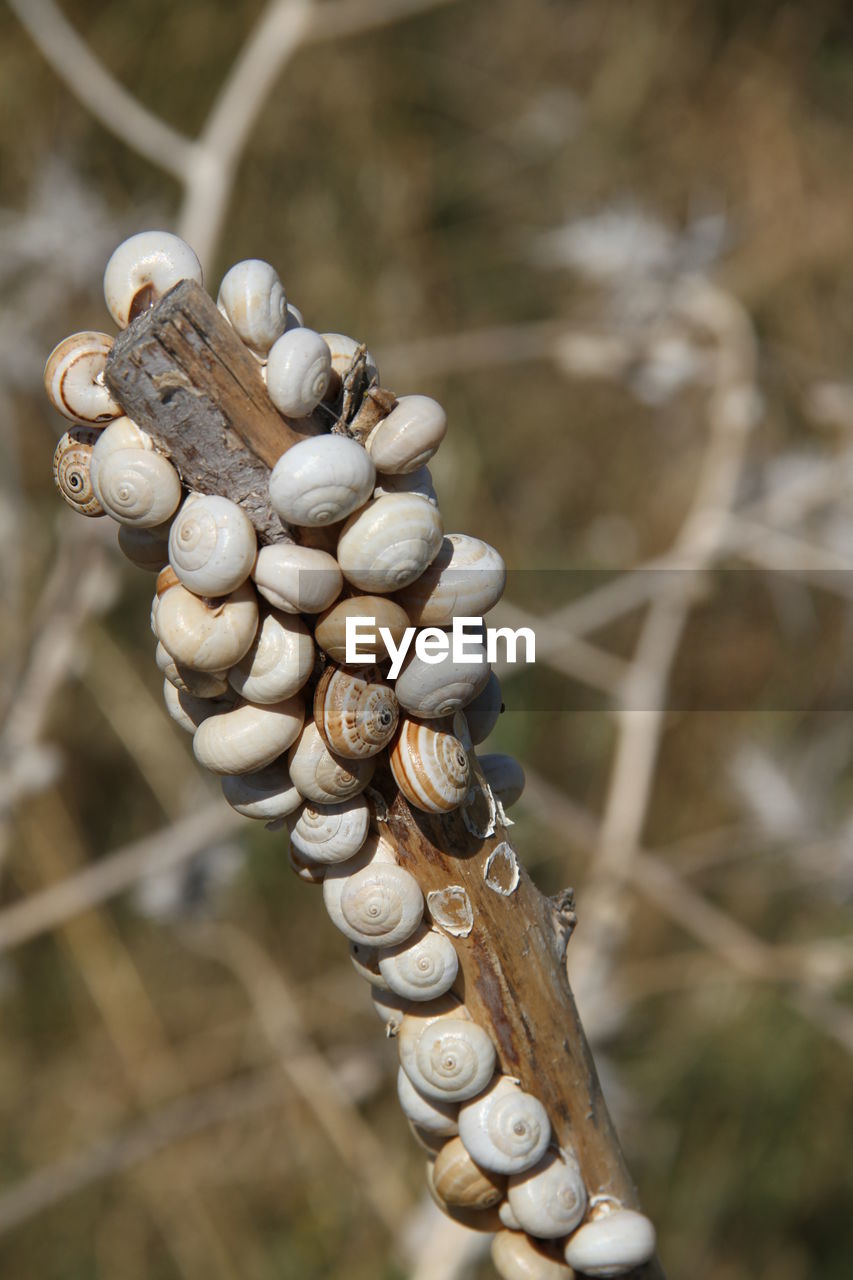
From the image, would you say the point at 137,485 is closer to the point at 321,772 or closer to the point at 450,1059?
the point at 321,772

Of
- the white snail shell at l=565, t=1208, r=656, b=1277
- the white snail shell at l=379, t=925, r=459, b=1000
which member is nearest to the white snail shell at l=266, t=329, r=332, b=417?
the white snail shell at l=379, t=925, r=459, b=1000

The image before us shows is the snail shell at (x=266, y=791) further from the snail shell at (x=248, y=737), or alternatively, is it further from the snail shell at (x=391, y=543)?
the snail shell at (x=391, y=543)

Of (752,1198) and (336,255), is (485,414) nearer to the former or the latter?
(336,255)

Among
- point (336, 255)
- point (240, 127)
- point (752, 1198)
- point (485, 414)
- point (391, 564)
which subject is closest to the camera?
point (391, 564)

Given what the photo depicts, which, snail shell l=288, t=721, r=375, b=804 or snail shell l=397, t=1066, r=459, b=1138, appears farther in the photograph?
snail shell l=397, t=1066, r=459, b=1138

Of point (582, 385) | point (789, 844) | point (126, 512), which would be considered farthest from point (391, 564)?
point (582, 385)

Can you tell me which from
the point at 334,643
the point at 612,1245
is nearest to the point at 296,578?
the point at 334,643

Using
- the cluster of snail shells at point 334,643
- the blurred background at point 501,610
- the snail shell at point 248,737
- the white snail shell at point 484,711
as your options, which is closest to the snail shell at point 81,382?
the cluster of snail shells at point 334,643

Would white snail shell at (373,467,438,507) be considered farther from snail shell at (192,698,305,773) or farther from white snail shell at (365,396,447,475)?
snail shell at (192,698,305,773)
